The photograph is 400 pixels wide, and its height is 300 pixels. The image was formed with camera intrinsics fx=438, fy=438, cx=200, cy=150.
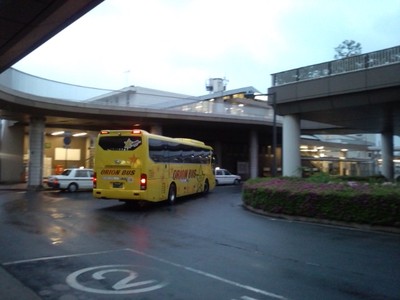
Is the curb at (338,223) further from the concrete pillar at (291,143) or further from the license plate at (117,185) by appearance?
the concrete pillar at (291,143)

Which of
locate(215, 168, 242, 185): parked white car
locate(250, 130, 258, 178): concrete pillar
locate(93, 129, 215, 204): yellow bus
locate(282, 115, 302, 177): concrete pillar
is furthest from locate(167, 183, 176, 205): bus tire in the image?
locate(250, 130, 258, 178): concrete pillar

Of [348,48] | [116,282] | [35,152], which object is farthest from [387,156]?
[116,282]

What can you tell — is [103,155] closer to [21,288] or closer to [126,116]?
[21,288]

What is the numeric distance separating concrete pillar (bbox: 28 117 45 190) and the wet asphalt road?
17669mm

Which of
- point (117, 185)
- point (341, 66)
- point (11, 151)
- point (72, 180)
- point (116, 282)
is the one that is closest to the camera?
point (116, 282)

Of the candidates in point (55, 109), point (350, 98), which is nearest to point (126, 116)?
point (55, 109)

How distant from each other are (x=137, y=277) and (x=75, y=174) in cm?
2346

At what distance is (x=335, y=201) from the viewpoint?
13859 millimetres

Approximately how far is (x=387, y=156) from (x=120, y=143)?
83.1 feet

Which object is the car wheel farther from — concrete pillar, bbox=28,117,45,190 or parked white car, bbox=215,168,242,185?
parked white car, bbox=215,168,242,185

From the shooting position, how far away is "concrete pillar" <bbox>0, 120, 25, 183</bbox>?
38.8 m

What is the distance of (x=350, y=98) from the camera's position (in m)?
21.9

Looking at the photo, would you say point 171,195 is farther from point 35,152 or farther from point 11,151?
point 11,151

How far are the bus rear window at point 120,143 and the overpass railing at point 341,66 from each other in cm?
1065
